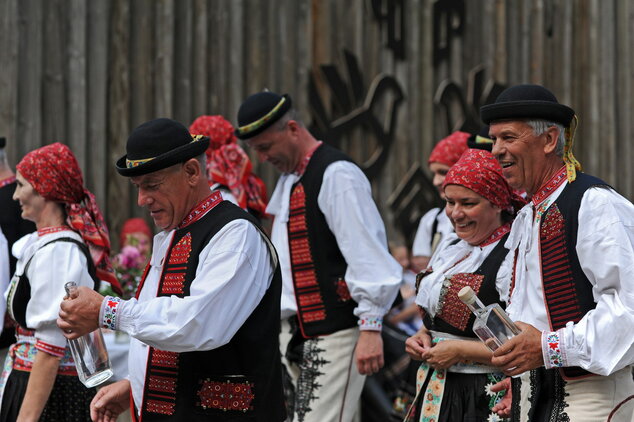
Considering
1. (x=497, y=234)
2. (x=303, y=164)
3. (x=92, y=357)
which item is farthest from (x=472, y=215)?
(x=92, y=357)

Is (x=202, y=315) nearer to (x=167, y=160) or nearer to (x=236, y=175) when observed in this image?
(x=167, y=160)

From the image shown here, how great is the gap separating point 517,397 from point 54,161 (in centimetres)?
210

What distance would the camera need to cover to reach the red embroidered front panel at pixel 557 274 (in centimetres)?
307

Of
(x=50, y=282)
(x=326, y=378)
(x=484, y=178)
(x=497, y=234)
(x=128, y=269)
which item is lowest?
(x=326, y=378)

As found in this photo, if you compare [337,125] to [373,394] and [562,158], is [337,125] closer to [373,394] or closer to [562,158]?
[373,394]

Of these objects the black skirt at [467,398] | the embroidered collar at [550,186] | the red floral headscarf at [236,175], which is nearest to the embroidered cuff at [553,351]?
the embroidered collar at [550,186]

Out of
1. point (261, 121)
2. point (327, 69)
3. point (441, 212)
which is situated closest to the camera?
point (261, 121)

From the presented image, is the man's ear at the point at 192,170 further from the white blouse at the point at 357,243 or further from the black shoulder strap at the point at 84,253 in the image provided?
the white blouse at the point at 357,243

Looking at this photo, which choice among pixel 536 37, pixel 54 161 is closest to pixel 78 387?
pixel 54 161

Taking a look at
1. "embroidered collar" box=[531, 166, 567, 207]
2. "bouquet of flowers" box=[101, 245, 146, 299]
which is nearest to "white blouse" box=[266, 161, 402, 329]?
"bouquet of flowers" box=[101, 245, 146, 299]

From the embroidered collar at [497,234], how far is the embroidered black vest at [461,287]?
0.03 meters

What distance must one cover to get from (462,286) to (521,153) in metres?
0.79

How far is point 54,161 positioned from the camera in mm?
4164

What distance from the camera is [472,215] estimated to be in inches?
155
